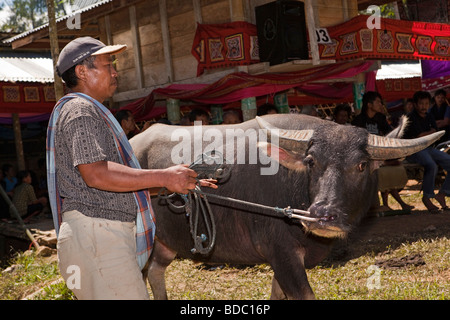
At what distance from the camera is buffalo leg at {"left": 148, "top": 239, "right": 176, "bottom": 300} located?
452 cm

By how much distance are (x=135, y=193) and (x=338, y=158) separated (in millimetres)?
1416

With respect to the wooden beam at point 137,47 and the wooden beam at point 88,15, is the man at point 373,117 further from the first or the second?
the wooden beam at point 137,47

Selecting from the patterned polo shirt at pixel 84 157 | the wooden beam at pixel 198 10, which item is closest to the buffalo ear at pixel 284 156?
the patterned polo shirt at pixel 84 157

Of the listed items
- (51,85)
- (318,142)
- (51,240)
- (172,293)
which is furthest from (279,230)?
(51,85)

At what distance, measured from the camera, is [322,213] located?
298cm

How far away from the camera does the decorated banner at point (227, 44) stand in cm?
805

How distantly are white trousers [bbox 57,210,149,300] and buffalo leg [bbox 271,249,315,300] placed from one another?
127 cm

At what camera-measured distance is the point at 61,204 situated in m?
2.48

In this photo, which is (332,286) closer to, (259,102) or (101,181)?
(101,181)

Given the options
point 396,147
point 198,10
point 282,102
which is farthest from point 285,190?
point 198,10

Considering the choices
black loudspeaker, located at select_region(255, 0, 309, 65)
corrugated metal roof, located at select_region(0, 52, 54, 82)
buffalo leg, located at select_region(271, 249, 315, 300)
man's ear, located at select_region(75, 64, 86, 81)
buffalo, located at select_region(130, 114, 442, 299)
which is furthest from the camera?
corrugated metal roof, located at select_region(0, 52, 54, 82)

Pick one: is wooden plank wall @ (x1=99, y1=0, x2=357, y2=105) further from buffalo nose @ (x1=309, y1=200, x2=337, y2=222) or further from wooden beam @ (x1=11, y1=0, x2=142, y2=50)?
buffalo nose @ (x1=309, y1=200, x2=337, y2=222)

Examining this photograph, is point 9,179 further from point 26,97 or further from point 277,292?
point 277,292

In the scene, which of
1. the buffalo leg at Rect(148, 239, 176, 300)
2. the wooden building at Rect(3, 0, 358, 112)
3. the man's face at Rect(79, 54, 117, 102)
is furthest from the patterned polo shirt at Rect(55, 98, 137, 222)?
the wooden building at Rect(3, 0, 358, 112)
